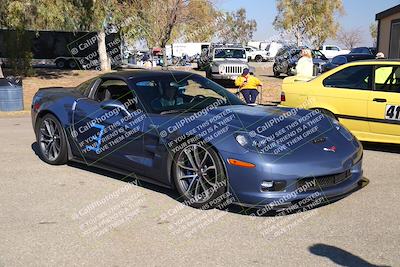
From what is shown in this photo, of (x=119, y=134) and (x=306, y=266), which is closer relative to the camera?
(x=306, y=266)

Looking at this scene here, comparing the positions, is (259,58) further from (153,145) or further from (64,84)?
(153,145)

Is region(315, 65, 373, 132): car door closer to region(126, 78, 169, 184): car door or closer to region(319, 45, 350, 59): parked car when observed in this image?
region(126, 78, 169, 184): car door

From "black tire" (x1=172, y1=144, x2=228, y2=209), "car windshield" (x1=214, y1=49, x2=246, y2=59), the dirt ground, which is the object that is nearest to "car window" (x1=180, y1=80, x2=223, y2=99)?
"black tire" (x1=172, y1=144, x2=228, y2=209)

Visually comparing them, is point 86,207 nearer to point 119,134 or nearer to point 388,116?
point 119,134

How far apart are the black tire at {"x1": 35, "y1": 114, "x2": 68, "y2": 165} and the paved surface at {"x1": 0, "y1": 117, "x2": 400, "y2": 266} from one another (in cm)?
63

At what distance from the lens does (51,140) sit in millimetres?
6668

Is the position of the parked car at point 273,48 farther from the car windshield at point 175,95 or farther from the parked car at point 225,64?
the car windshield at point 175,95

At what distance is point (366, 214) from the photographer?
4.60 metres

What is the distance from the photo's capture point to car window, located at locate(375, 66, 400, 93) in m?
7.25

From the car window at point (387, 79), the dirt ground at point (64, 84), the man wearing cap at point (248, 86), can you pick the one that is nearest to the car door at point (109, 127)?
the car window at point (387, 79)

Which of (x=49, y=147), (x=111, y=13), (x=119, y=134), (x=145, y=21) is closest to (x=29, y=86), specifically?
(x=111, y=13)

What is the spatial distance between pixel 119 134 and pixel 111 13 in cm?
1837

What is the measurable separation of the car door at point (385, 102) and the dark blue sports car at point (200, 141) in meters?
1.88

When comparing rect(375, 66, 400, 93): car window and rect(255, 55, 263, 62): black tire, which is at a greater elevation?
rect(375, 66, 400, 93): car window
